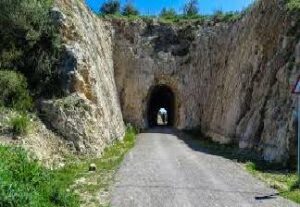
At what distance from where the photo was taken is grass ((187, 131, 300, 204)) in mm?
14930

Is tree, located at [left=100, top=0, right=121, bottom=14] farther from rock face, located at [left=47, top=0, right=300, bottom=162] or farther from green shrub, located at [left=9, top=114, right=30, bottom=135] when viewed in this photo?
green shrub, located at [left=9, top=114, right=30, bottom=135]

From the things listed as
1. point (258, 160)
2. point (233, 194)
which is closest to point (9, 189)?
point (233, 194)

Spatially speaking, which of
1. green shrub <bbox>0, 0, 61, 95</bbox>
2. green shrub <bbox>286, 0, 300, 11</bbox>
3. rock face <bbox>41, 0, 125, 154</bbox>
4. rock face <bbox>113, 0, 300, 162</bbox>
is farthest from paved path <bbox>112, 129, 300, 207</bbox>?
green shrub <bbox>286, 0, 300, 11</bbox>

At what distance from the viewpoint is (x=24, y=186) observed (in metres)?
11.6

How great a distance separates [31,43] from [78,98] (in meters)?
3.24

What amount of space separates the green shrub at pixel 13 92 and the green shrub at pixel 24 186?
583cm

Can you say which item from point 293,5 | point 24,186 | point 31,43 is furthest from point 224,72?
point 24,186

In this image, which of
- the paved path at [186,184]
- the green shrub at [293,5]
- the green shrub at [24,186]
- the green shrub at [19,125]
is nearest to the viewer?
the green shrub at [24,186]

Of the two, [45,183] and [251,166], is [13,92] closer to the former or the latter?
[45,183]

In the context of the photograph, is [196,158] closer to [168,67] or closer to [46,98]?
[46,98]

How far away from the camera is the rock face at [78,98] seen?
809 inches

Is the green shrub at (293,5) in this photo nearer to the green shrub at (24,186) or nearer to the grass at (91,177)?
the grass at (91,177)

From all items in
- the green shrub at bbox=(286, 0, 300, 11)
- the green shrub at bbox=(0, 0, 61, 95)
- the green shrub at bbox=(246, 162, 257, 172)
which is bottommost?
the green shrub at bbox=(246, 162, 257, 172)

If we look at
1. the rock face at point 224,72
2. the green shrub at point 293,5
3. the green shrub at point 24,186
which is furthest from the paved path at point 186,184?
the green shrub at point 293,5
